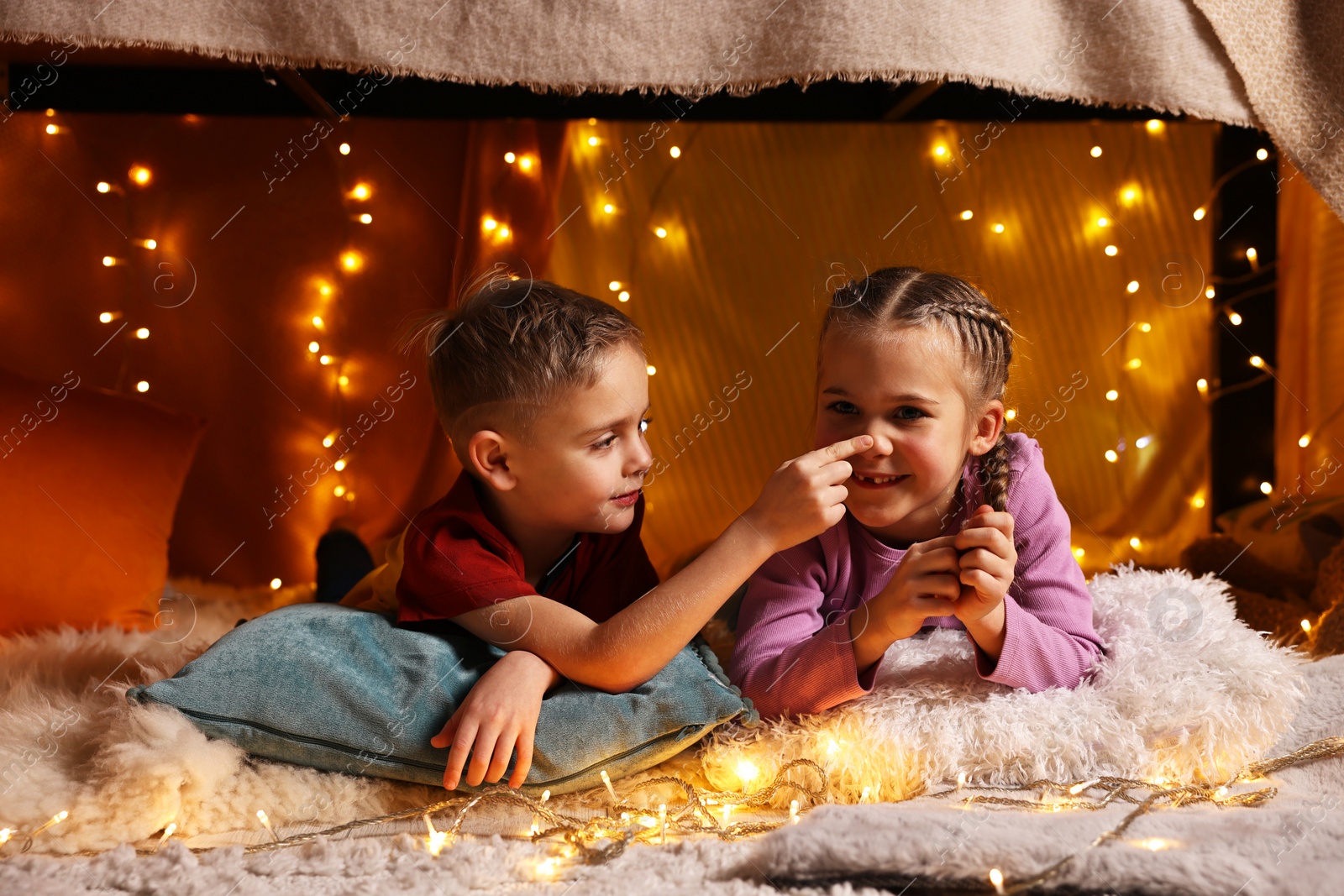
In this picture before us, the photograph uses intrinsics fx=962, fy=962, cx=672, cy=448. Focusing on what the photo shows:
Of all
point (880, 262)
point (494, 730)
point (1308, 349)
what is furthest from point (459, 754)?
point (1308, 349)

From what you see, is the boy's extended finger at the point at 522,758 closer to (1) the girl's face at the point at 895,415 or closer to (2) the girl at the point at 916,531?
(2) the girl at the point at 916,531

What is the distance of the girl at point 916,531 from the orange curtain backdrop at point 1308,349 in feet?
2.62

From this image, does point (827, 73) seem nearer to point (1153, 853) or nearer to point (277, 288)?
point (1153, 853)

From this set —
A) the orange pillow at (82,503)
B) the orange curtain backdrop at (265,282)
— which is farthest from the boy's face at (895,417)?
the orange pillow at (82,503)

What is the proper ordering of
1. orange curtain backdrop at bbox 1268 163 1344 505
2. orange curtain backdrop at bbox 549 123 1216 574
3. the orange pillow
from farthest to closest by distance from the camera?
1. orange curtain backdrop at bbox 549 123 1216 574
2. orange curtain backdrop at bbox 1268 163 1344 505
3. the orange pillow

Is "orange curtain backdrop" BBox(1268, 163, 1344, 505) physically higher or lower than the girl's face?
higher

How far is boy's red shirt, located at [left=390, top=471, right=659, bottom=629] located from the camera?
92 centimetres

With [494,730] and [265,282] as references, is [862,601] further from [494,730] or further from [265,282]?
[265,282]

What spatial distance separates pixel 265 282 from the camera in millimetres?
1659

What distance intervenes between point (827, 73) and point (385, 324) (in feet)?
3.17

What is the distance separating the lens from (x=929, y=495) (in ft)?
3.16

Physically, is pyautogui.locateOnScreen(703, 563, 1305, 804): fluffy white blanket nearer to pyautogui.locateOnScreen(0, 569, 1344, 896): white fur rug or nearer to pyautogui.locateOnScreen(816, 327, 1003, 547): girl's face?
pyautogui.locateOnScreen(0, 569, 1344, 896): white fur rug

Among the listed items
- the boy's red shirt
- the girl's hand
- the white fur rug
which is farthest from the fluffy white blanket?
the boy's red shirt

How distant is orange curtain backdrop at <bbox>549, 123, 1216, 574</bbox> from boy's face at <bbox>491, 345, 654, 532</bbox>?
66 cm
